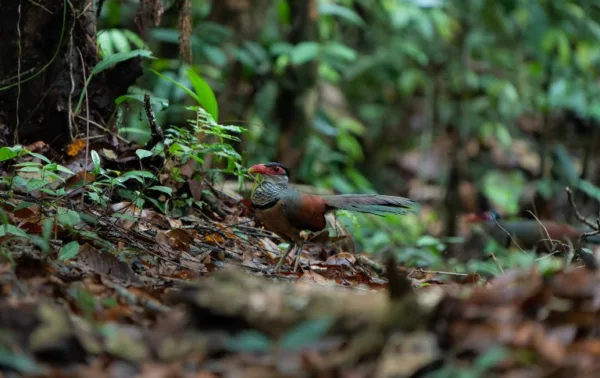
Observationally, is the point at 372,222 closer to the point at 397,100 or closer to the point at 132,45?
the point at 132,45

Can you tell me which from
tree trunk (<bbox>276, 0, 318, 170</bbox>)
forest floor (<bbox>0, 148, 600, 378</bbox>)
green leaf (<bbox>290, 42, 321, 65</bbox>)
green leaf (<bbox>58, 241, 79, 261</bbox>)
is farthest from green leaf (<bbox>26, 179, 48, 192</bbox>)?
tree trunk (<bbox>276, 0, 318, 170</bbox>)

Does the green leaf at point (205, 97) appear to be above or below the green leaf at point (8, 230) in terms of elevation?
below

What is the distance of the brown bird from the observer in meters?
3.92

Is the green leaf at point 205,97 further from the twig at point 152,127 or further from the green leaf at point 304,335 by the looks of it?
the green leaf at point 304,335

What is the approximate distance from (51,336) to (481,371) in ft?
3.46

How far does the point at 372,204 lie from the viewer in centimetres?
392

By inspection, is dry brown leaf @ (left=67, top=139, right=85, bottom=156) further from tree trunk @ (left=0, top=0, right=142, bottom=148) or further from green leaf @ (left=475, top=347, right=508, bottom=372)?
green leaf @ (left=475, top=347, right=508, bottom=372)

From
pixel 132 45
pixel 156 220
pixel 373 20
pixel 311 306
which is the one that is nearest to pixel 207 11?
pixel 132 45

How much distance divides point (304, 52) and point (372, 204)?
3487mm

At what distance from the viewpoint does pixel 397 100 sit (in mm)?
11734

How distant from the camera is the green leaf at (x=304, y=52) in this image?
7027 mm

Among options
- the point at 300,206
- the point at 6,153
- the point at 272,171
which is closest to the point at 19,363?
the point at 6,153

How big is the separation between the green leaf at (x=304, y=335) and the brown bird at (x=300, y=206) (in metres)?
1.91

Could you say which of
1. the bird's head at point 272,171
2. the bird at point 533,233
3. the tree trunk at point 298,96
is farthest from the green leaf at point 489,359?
the tree trunk at point 298,96
